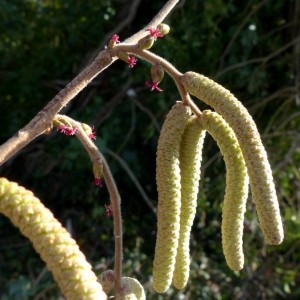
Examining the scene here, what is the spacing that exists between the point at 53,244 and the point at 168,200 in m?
0.28

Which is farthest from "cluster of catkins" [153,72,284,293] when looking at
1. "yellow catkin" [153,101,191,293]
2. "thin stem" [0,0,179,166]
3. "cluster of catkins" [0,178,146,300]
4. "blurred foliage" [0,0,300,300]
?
"blurred foliage" [0,0,300,300]

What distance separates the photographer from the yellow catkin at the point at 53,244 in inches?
28.3

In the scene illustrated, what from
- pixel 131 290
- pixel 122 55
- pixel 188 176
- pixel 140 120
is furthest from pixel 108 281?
pixel 140 120

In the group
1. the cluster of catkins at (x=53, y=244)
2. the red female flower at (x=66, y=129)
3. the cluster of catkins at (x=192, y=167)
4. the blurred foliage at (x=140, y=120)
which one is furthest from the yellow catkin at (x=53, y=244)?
the blurred foliage at (x=140, y=120)

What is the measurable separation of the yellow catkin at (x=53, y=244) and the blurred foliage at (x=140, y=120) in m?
2.08

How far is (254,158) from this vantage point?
93 centimetres

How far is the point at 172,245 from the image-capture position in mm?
1005

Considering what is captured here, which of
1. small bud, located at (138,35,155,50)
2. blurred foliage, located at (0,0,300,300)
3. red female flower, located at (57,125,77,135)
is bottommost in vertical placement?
red female flower, located at (57,125,77,135)

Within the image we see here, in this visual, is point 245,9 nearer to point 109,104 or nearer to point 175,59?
point 175,59

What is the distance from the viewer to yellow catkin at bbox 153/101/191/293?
1002mm

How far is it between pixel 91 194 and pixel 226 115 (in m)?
2.31

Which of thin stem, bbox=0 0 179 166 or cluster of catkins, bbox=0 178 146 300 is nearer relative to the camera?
cluster of catkins, bbox=0 178 146 300

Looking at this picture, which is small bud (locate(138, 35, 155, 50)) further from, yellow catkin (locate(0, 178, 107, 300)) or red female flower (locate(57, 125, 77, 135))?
yellow catkin (locate(0, 178, 107, 300))

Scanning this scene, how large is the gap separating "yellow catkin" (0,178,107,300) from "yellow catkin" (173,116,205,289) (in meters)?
0.32
